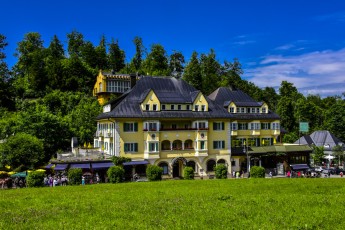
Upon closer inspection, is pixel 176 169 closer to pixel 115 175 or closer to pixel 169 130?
pixel 169 130

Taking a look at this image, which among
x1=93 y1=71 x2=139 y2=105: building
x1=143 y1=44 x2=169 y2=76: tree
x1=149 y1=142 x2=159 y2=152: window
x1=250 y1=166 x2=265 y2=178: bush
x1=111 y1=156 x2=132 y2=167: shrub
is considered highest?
x1=143 y1=44 x2=169 y2=76: tree

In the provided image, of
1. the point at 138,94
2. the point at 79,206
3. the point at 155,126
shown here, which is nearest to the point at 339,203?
the point at 79,206

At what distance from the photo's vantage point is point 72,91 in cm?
9712

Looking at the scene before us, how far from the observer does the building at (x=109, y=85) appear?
92188 millimetres

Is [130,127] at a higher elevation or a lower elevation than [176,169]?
higher

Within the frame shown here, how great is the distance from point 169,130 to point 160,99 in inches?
211

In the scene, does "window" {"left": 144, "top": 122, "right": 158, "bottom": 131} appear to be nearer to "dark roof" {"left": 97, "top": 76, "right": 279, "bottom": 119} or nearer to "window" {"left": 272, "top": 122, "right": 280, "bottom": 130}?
"dark roof" {"left": 97, "top": 76, "right": 279, "bottom": 119}

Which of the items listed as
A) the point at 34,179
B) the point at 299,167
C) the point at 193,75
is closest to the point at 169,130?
the point at 34,179

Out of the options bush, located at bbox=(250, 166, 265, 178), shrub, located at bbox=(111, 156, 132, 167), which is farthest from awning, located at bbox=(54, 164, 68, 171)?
bush, located at bbox=(250, 166, 265, 178)

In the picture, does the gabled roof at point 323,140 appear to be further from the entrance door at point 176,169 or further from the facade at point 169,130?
the entrance door at point 176,169

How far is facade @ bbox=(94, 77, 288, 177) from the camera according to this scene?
181ft

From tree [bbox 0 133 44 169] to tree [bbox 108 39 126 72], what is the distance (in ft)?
220

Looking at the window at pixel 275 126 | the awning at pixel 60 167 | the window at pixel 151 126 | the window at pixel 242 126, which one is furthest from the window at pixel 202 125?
the awning at pixel 60 167

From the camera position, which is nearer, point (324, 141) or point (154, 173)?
point (154, 173)
